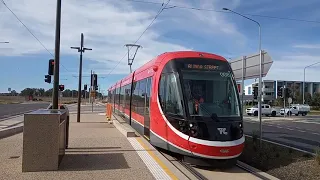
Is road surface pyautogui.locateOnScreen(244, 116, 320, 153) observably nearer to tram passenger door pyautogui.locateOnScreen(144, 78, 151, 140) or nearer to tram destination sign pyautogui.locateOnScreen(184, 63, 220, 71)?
tram destination sign pyautogui.locateOnScreen(184, 63, 220, 71)

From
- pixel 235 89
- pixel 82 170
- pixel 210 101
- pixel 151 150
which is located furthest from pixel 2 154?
pixel 235 89

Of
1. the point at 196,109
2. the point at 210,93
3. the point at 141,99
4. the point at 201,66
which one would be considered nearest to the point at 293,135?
the point at 141,99

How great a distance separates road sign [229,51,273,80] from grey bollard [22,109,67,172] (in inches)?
316

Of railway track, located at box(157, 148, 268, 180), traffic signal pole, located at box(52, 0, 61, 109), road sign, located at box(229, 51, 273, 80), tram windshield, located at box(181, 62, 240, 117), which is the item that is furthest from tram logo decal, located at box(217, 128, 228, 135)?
traffic signal pole, located at box(52, 0, 61, 109)

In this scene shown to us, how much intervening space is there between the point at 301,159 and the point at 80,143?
7.08 metres

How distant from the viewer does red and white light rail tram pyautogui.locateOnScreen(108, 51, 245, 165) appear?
9.00m

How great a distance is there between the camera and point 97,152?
33.2 ft

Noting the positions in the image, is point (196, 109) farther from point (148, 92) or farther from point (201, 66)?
point (148, 92)

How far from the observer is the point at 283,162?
1052cm

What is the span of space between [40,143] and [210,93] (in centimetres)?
473

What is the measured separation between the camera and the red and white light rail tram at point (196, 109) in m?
9.00

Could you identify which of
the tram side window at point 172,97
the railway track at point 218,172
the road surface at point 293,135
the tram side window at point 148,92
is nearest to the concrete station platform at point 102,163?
the railway track at point 218,172

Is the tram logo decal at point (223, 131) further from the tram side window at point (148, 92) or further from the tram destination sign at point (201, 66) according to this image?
the tram side window at point (148, 92)

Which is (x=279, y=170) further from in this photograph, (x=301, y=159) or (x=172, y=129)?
(x=172, y=129)
